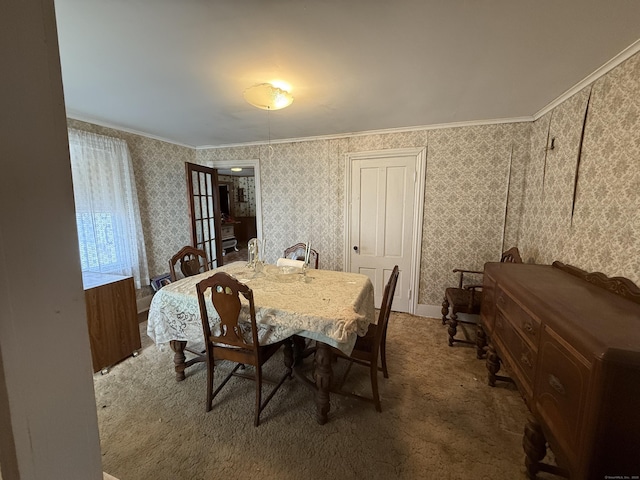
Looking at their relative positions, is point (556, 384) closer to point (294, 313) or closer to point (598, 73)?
point (294, 313)

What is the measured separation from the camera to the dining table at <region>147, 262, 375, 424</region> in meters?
1.59

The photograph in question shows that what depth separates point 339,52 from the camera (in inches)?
63.0

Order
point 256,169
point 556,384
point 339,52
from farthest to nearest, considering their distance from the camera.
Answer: point 256,169, point 339,52, point 556,384

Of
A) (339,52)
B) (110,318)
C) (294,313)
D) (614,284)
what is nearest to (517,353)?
(614,284)

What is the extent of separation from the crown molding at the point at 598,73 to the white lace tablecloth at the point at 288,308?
218cm

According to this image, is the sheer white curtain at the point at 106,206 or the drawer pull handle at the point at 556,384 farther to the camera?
the sheer white curtain at the point at 106,206

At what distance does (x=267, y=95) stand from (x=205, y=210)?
101 inches

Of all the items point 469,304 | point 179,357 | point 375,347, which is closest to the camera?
point 375,347

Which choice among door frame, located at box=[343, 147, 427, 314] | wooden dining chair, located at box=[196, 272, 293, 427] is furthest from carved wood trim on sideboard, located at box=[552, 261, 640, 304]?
wooden dining chair, located at box=[196, 272, 293, 427]

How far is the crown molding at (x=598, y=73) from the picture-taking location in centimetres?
152

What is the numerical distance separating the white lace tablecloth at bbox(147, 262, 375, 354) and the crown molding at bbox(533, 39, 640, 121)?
2.18 m

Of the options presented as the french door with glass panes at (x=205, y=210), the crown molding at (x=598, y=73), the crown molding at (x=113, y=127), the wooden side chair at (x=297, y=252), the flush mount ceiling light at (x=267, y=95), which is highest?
the crown molding at (x=113, y=127)

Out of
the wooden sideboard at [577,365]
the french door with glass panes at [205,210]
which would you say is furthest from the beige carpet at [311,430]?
the french door with glass panes at [205,210]

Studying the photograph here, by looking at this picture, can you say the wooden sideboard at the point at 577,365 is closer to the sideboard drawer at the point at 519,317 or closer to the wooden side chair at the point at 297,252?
the sideboard drawer at the point at 519,317
